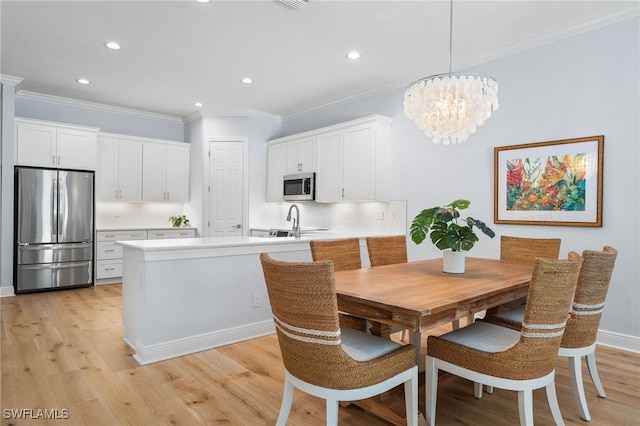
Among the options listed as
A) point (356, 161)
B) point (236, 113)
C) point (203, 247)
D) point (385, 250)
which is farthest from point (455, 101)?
point (236, 113)

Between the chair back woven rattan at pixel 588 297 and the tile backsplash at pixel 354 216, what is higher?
the tile backsplash at pixel 354 216

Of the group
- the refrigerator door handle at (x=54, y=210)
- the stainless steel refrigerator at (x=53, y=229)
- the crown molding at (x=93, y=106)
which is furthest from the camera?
the crown molding at (x=93, y=106)

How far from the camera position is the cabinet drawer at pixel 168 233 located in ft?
19.6

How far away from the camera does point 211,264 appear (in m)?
3.10

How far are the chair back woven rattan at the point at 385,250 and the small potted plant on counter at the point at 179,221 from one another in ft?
13.8

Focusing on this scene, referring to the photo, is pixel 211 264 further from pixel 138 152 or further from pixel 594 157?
pixel 138 152

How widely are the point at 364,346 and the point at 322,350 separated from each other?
33 centimetres

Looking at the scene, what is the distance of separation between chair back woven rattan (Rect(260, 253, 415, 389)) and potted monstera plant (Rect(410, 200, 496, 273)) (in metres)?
0.89

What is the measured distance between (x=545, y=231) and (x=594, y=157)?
0.73 metres

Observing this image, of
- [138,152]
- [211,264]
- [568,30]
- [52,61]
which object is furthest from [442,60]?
[138,152]

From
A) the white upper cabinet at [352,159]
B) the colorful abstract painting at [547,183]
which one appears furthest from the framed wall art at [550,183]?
the white upper cabinet at [352,159]

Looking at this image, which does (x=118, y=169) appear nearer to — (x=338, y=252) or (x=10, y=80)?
→ (x=10, y=80)

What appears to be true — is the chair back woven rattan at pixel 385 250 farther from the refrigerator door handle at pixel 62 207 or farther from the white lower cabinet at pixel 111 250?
the refrigerator door handle at pixel 62 207

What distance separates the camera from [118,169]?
589 cm
